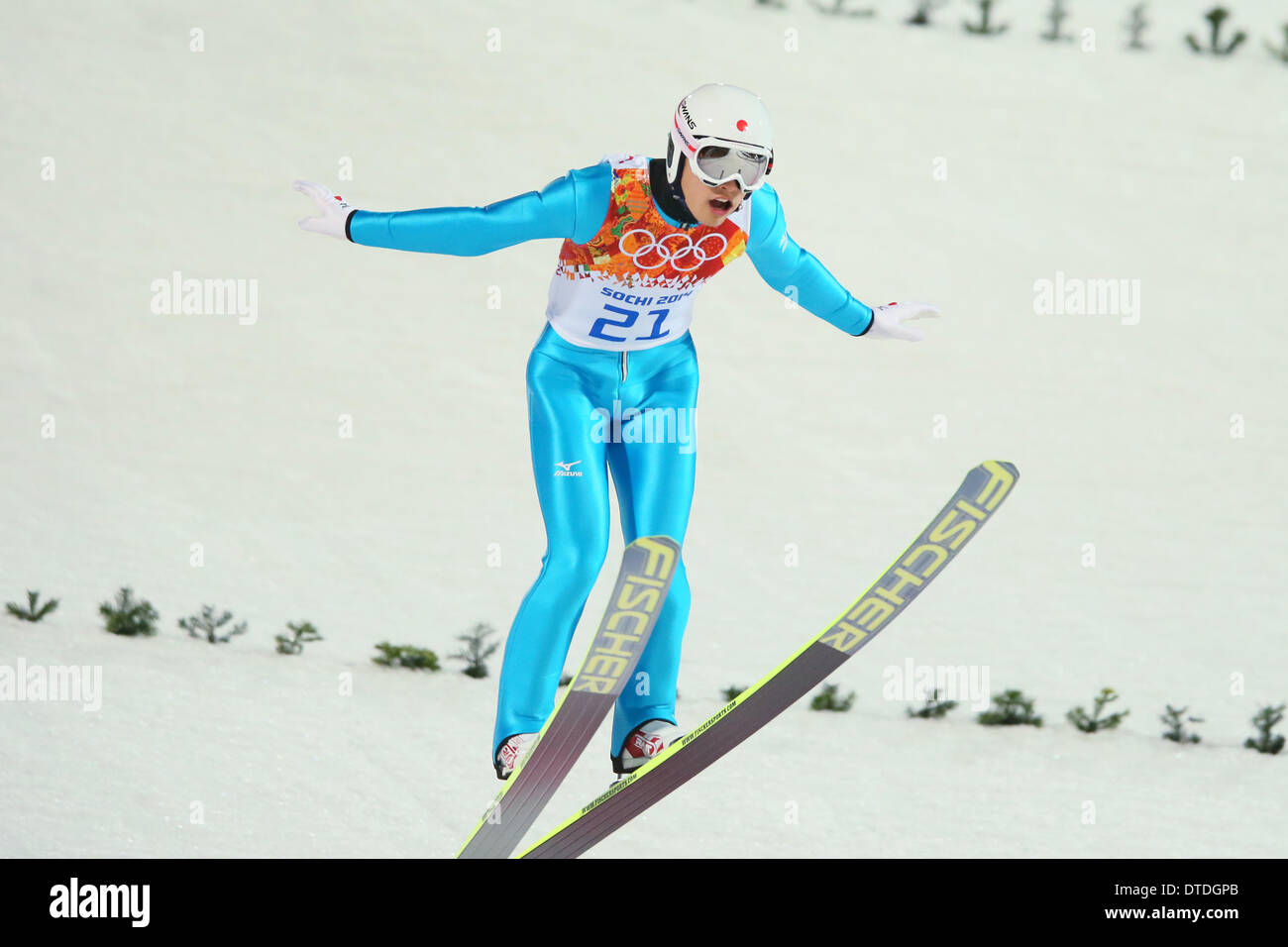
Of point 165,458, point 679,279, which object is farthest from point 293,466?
point 679,279

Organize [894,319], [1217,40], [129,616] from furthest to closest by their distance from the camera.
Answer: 1. [1217,40]
2. [129,616]
3. [894,319]

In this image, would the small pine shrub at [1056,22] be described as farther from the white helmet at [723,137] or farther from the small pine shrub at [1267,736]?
the white helmet at [723,137]

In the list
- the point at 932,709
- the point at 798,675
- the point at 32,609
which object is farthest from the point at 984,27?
the point at 798,675

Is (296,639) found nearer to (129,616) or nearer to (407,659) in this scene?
(407,659)

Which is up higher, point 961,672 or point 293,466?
point 293,466

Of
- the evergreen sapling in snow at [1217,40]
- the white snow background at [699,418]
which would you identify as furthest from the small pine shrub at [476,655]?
the evergreen sapling in snow at [1217,40]

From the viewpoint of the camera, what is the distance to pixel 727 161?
176 inches

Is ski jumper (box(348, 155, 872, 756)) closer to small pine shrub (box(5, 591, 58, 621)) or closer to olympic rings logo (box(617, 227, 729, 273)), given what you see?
olympic rings logo (box(617, 227, 729, 273))

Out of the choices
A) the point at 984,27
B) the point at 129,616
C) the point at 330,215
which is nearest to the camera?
the point at 330,215

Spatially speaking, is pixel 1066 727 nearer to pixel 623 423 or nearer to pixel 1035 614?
pixel 1035 614

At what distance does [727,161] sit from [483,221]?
0.68 metres

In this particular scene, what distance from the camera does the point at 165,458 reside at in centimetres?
919

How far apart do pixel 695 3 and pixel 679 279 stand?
9.73 m

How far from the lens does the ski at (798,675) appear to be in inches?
182
